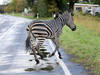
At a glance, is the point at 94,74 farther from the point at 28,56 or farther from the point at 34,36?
the point at 28,56

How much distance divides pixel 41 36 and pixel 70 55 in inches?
93.3

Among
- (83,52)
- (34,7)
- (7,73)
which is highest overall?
(7,73)

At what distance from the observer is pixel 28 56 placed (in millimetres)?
12820

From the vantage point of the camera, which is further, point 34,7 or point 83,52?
point 34,7

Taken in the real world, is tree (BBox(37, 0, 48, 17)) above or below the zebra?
below

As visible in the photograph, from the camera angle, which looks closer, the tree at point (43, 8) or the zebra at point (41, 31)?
the zebra at point (41, 31)

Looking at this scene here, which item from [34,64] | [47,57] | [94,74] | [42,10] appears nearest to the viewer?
[94,74]

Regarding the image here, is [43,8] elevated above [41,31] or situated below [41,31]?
below

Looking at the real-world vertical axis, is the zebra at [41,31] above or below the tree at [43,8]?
above

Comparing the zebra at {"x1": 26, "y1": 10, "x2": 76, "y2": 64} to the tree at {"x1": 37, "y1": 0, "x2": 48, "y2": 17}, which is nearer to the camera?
the zebra at {"x1": 26, "y1": 10, "x2": 76, "y2": 64}

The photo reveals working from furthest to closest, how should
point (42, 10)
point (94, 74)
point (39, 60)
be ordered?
point (42, 10), point (39, 60), point (94, 74)

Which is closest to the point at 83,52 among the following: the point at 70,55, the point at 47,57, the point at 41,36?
the point at 70,55

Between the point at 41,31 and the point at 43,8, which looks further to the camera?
the point at 43,8

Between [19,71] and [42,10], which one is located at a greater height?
[19,71]
